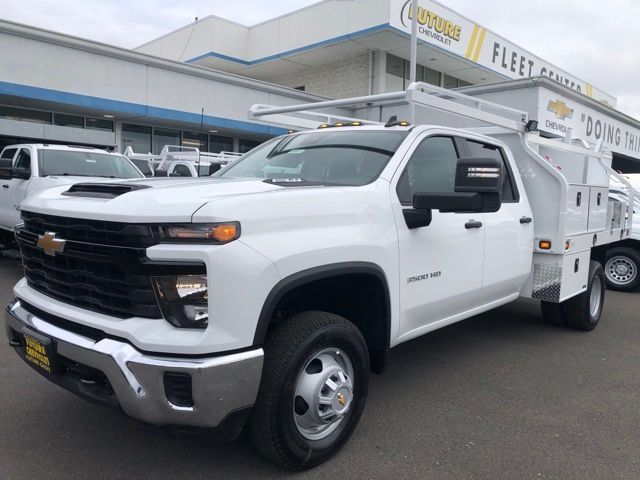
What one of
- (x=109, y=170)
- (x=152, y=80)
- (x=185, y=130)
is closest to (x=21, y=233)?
(x=109, y=170)

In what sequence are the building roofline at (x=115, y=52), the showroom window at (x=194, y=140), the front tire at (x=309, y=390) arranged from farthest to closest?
the showroom window at (x=194, y=140)
the building roofline at (x=115, y=52)
the front tire at (x=309, y=390)

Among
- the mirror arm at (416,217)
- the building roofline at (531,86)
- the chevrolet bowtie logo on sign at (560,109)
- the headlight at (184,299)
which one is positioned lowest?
the headlight at (184,299)

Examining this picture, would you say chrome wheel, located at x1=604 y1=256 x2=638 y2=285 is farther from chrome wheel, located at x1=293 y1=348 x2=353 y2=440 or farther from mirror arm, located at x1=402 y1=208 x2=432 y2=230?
chrome wheel, located at x1=293 y1=348 x2=353 y2=440

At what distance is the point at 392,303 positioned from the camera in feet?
11.0

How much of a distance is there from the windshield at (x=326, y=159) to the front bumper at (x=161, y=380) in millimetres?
1396

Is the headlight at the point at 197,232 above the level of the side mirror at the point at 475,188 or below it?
below

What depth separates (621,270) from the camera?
8922 mm

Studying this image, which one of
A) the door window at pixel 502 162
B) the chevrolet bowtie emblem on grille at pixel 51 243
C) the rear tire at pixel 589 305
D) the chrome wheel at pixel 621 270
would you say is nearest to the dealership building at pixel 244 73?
the door window at pixel 502 162

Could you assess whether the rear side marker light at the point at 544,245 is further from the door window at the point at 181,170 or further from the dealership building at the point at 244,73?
the door window at the point at 181,170

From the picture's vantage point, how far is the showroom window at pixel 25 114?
48.6 feet

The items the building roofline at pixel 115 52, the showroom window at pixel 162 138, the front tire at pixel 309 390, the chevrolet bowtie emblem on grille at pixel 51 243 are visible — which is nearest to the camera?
the front tire at pixel 309 390

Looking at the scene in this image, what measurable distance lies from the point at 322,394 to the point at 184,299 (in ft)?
3.21

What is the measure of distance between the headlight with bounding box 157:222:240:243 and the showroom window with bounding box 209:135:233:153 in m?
18.0

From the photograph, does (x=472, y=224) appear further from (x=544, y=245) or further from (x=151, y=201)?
(x=151, y=201)
